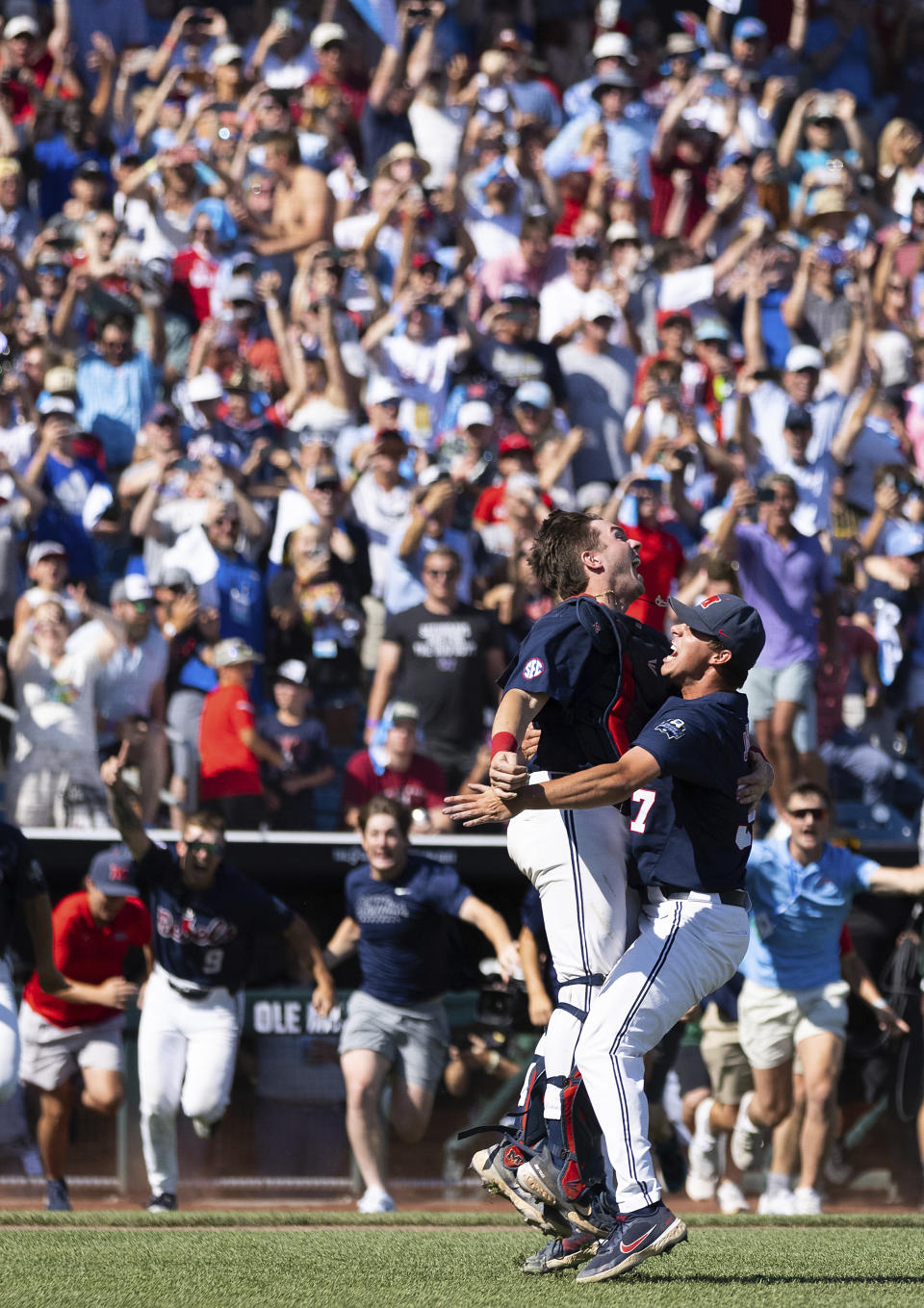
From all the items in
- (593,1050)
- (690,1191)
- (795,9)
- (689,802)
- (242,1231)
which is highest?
(795,9)

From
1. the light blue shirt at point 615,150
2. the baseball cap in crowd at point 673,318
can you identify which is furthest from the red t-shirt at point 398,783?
the light blue shirt at point 615,150

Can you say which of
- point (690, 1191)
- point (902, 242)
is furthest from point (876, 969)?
point (902, 242)

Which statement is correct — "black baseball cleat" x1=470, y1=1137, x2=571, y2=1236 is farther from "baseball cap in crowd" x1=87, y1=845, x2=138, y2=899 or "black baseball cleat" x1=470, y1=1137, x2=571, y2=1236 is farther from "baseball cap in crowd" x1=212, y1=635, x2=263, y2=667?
"baseball cap in crowd" x1=212, y1=635, x2=263, y2=667

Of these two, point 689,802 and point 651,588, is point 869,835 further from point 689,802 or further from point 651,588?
point 689,802

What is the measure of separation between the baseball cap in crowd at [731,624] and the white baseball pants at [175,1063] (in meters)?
3.99

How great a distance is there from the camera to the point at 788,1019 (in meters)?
8.05

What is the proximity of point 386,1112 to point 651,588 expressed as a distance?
309 cm

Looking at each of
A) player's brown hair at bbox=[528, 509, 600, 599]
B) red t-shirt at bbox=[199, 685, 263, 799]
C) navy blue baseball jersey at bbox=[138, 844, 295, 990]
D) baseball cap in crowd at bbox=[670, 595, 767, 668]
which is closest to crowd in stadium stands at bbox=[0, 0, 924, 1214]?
red t-shirt at bbox=[199, 685, 263, 799]

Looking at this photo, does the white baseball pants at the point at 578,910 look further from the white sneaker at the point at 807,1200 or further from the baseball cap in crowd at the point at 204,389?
the baseball cap in crowd at the point at 204,389

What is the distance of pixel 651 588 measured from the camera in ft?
30.9

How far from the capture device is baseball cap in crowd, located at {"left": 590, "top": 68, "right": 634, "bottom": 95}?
1302 centimetres

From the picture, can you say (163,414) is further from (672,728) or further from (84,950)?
(672,728)

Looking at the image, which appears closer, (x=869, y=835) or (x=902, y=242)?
(x=869, y=835)

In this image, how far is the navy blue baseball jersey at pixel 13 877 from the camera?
6.48 m
